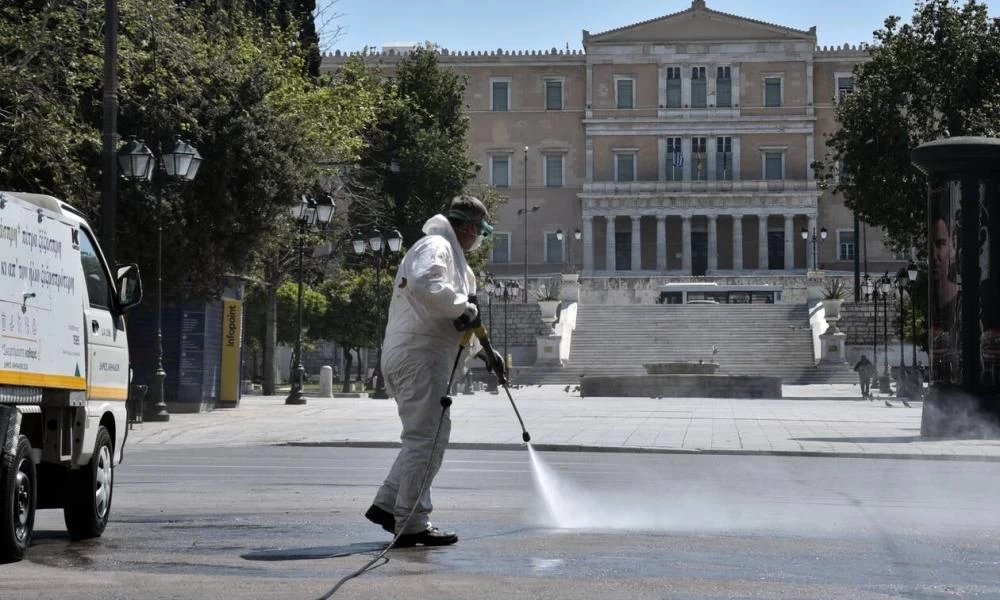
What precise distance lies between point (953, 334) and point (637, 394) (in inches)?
1000

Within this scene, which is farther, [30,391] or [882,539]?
[882,539]

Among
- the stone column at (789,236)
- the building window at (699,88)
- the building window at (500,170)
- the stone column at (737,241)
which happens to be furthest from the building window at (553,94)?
the stone column at (789,236)

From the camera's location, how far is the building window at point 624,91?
330 feet

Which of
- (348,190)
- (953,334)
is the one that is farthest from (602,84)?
(953,334)

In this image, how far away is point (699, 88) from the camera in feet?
329

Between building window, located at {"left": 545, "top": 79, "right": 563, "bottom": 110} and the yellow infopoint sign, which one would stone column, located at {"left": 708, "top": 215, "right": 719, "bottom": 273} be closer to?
building window, located at {"left": 545, "top": 79, "right": 563, "bottom": 110}

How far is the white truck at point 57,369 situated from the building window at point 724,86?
92.0 m

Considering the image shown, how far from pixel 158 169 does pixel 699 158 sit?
7645 cm

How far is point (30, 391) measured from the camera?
8242 mm

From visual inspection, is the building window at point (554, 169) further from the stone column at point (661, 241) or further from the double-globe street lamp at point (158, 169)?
the double-globe street lamp at point (158, 169)

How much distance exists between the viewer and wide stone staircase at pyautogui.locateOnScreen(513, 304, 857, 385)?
62.2 metres

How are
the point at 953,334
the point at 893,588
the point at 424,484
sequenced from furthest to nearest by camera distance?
the point at 953,334, the point at 424,484, the point at 893,588

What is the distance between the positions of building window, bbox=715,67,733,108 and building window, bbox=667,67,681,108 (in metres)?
2.33

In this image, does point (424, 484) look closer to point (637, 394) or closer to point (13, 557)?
point (13, 557)
